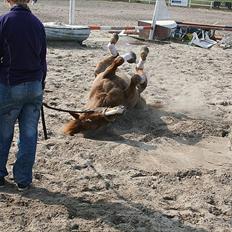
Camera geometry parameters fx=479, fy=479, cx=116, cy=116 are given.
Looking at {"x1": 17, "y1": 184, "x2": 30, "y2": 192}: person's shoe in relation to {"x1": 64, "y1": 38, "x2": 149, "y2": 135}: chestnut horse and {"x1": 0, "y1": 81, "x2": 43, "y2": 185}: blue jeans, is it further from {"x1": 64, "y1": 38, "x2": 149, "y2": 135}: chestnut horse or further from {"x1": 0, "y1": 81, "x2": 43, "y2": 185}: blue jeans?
{"x1": 64, "y1": 38, "x2": 149, "y2": 135}: chestnut horse

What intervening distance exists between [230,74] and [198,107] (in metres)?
2.91

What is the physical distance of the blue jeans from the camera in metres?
4.22

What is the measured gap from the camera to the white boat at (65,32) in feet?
39.0

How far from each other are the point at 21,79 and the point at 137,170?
1709 mm

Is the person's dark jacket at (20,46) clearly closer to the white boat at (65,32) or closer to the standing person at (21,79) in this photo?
the standing person at (21,79)

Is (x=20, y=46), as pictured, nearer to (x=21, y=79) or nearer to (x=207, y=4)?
(x=21, y=79)

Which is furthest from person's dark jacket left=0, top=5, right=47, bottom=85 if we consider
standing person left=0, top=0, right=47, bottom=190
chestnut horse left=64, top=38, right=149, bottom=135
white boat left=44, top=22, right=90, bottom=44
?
white boat left=44, top=22, right=90, bottom=44

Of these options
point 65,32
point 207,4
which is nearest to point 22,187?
point 65,32

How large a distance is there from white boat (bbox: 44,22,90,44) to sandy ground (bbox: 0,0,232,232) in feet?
10.4

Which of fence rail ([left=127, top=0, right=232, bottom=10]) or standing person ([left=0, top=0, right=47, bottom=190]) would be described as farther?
fence rail ([left=127, top=0, right=232, bottom=10])

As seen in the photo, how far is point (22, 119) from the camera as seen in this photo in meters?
4.37

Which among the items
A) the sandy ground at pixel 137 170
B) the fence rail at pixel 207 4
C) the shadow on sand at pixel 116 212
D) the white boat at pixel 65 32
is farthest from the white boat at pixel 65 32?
the fence rail at pixel 207 4

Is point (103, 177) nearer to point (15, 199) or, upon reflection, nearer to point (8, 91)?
point (15, 199)

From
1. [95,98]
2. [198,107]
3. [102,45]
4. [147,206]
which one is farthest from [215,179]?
[102,45]
